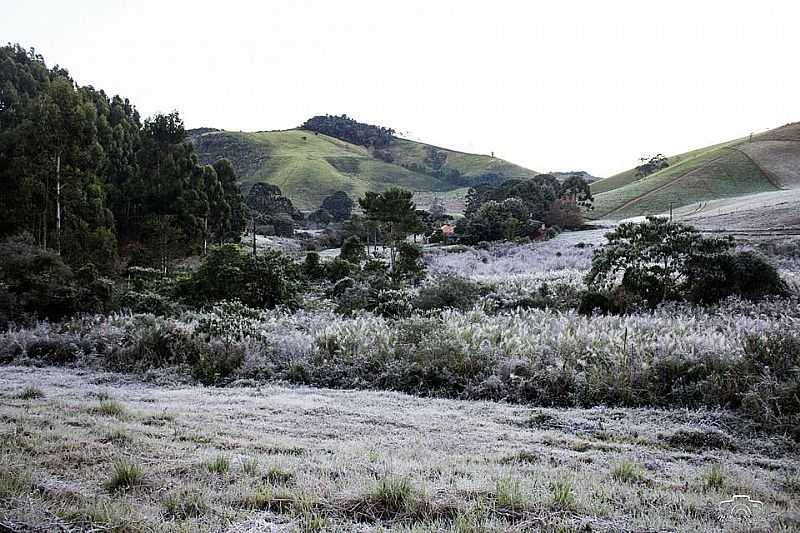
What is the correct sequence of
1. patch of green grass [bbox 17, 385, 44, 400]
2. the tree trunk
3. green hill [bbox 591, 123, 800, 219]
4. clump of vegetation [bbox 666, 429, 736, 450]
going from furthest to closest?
green hill [bbox 591, 123, 800, 219]
the tree trunk
patch of green grass [bbox 17, 385, 44, 400]
clump of vegetation [bbox 666, 429, 736, 450]

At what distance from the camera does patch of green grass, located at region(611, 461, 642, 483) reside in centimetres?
427

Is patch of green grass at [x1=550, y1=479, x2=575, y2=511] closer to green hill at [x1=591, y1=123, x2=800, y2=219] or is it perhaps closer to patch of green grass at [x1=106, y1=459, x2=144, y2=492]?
patch of green grass at [x1=106, y1=459, x2=144, y2=492]

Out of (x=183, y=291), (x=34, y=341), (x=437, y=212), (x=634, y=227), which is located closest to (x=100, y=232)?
(x=183, y=291)

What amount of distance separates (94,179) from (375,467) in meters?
24.1

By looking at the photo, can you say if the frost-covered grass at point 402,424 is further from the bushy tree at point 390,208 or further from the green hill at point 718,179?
the green hill at point 718,179

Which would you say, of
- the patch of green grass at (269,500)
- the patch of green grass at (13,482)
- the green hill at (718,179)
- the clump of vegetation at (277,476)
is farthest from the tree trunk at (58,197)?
the green hill at (718,179)

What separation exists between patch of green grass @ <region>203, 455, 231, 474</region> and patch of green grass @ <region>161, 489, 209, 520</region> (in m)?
0.50

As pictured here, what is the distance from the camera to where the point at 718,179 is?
70.3 m

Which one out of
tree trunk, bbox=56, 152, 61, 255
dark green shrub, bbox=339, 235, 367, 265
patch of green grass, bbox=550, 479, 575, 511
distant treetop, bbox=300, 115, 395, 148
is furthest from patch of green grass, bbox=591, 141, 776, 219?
distant treetop, bbox=300, 115, 395, 148

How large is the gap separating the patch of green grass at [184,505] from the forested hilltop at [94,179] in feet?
45.9

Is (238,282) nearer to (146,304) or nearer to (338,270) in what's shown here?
(146,304)

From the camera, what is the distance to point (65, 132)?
68.2 ft

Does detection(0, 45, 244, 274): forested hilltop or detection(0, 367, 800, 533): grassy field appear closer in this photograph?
detection(0, 367, 800, 533): grassy field

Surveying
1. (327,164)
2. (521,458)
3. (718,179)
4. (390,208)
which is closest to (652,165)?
(718,179)
